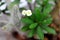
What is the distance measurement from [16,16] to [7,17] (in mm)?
189

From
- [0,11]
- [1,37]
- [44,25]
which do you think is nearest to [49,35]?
[44,25]

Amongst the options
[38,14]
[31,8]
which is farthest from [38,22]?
[31,8]

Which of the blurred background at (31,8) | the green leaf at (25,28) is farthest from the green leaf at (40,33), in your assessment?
the blurred background at (31,8)

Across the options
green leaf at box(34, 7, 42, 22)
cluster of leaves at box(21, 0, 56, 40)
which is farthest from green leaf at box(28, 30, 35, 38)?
green leaf at box(34, 7, 42, 22)

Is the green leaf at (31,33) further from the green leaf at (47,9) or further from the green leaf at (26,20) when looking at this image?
the green leaf at (47,9)

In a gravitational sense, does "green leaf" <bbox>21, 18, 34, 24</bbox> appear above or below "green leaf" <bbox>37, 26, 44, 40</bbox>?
above

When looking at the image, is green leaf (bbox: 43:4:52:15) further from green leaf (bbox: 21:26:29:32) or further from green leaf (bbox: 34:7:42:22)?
green leaf (bbox: 21:26:29:32)

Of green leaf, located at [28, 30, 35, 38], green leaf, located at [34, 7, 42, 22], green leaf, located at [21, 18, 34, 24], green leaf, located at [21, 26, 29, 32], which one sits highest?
green leaf, located at [34, 7, 42, 22]

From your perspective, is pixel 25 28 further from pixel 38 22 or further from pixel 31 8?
pixel 31 8

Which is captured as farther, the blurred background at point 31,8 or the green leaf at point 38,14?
the blurred background at point 31,8

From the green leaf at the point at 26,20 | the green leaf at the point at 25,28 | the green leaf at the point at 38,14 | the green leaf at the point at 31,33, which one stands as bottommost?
the green leaf at the point at 31,33

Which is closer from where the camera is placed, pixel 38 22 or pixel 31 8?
pixel 38 22

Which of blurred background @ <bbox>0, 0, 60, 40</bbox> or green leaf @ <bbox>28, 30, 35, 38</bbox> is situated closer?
green leaf @ <bbox>28, 30, 35, 38</bbox>

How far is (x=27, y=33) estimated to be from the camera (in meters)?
1.63
